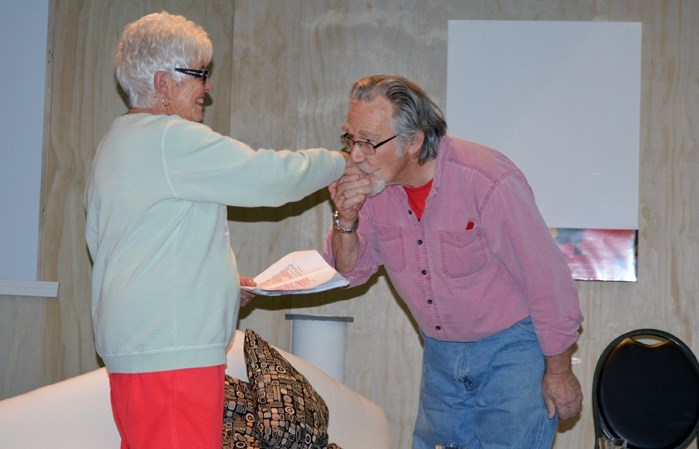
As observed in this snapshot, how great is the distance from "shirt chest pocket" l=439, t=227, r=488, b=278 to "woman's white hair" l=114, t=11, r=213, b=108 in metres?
0.97

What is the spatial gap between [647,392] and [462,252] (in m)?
1.76

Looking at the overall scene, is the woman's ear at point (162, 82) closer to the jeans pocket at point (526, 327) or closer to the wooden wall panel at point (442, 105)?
the jeans pocket at point (526, 327)

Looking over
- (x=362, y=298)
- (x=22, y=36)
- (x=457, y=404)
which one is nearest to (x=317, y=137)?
(x=362, y=298)

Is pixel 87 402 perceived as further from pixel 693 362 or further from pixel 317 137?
pixel 693 362

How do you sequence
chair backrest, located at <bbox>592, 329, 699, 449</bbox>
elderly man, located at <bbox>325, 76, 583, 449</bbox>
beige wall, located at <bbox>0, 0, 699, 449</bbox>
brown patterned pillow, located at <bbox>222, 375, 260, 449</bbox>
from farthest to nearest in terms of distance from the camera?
beige wall, located at <bbox>0, 0, 699, 449</bbox> → chair backrest, located at <bbox>592, 329, 699, 449</bbox> → brown patterned pillow, located at <bbox>222, 375, 260, 449</bbox> → elderly man, located at <bbox>325, 76, 583, 449</bbox>

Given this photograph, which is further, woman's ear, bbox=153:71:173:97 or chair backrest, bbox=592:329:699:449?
chair backrest, bbox=592:329:699:449

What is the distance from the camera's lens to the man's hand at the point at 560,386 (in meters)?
2.65

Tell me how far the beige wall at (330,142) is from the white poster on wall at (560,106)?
0.07 meters

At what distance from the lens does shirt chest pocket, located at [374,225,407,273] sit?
9.25ft

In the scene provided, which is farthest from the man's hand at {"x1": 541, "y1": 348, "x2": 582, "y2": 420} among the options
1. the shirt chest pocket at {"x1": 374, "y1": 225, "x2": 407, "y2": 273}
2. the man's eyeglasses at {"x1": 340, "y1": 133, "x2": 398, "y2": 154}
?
the man's eyeglasses at {"x1": 340, "y1": 133, "x2": 398, "y2": 154}

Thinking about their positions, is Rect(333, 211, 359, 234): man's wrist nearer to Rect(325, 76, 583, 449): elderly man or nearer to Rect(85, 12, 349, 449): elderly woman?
Rect(325, 76, 583, 449): elderly man

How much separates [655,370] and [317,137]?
1.89 m

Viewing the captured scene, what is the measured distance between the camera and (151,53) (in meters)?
2.14

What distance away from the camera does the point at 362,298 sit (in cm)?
429
